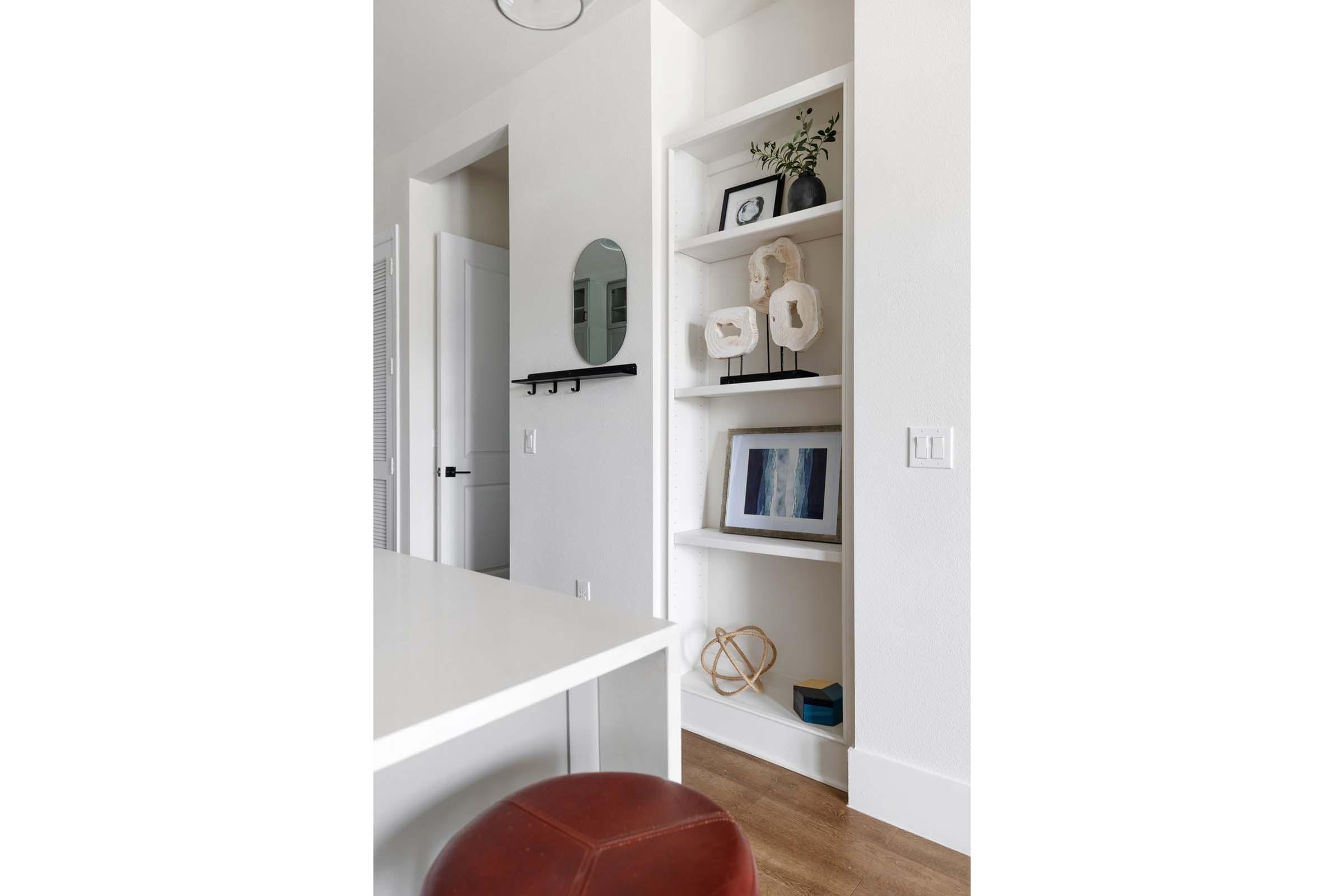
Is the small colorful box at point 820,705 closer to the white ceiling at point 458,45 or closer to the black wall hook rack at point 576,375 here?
the black wall hook rack at point 576,375

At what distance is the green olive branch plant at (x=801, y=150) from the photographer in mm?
2104

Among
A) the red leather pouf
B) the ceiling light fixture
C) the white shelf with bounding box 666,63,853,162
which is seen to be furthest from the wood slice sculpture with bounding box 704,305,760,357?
the red leather pouf

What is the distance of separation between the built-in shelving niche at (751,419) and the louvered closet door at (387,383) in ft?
6.06

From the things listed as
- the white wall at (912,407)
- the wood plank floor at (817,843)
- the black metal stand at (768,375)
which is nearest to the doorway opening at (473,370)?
the black metal stand at (768,375)

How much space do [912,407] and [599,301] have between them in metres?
1.26

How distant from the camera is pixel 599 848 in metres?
0.73

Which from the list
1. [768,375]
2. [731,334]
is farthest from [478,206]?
[768,375]

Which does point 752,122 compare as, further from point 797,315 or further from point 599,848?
point 599,848

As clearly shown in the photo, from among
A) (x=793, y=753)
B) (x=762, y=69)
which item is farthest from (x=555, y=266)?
(x=793, y=753)

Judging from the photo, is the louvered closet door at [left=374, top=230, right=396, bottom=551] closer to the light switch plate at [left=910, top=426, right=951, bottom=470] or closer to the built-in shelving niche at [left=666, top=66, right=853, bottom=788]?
the built-in shelving niche at [left=666, top=66, right=853, bottom=788]
